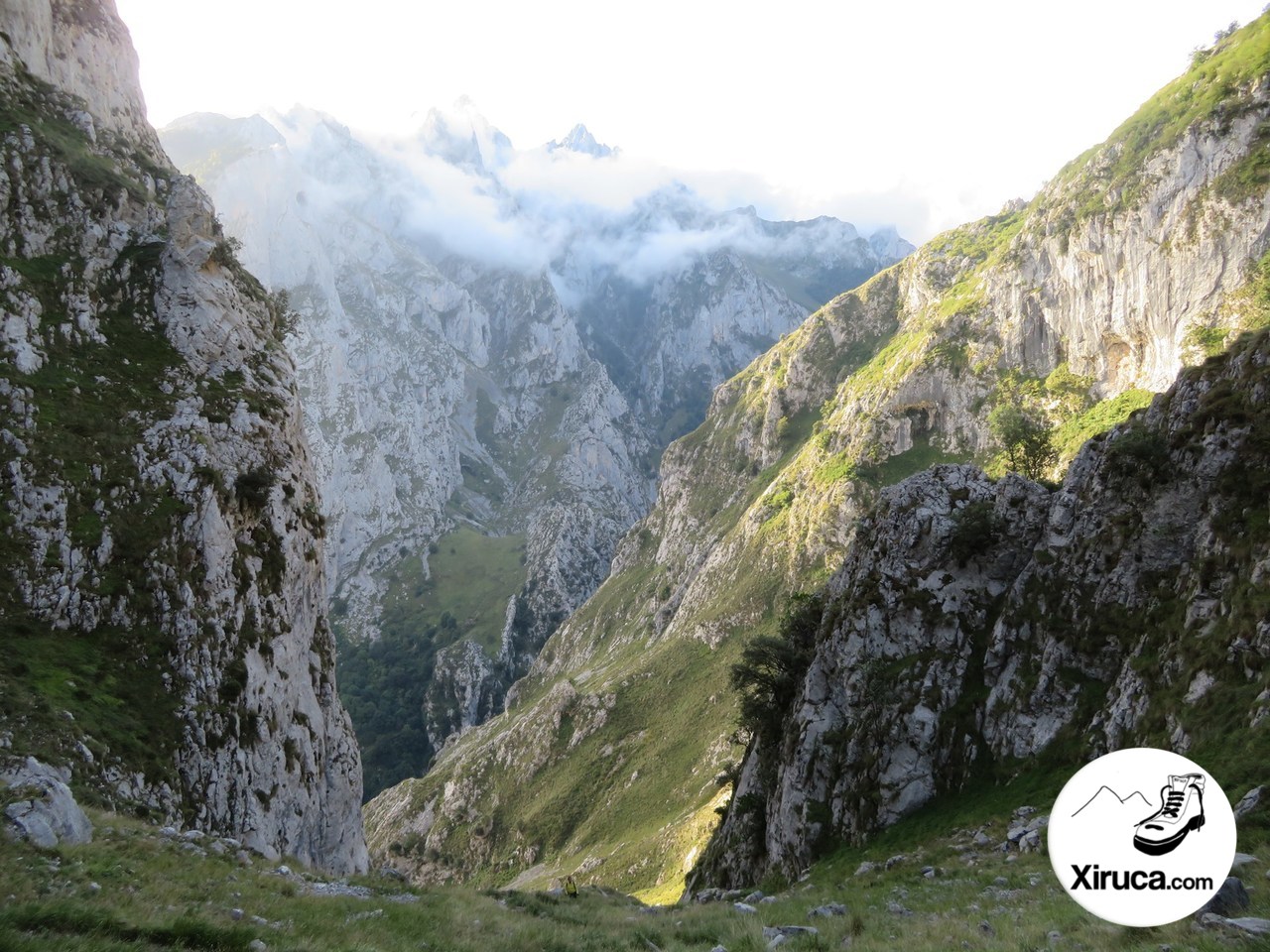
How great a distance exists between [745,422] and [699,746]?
117321 mm

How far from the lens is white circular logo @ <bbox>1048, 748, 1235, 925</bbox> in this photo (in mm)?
9867

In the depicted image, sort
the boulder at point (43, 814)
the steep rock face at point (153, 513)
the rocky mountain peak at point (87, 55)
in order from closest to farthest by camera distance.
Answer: the boulder at point (43, 814)
the steep rock face at point (153, 513)
the rocky mountain peak at point (87, 55)

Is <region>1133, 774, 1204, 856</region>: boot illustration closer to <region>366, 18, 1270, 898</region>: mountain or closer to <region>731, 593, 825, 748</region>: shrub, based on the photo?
<region>366, 18, 1270, 898</region>: mountain

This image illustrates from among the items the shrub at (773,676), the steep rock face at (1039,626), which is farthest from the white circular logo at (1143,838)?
the shrub at (773,676)

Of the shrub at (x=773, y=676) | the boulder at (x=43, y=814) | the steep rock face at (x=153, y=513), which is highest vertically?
the steep rock face at (x=153, y=513)

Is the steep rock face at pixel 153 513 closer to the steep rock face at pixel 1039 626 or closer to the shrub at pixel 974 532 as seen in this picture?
the steep rock face at pixel 1039 626

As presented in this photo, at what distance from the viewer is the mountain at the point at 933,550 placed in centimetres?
3019

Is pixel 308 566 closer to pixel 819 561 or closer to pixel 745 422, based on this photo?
pixel 819 561

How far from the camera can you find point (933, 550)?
4034 cm

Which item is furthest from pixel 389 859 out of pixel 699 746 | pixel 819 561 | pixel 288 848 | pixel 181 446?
pixel 181 446

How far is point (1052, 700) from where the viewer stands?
29.8m

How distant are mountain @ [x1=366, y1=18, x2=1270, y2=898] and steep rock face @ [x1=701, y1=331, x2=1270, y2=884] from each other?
0.16 meters

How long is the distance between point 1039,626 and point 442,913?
3044cm

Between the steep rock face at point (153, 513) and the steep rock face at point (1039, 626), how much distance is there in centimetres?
2900
